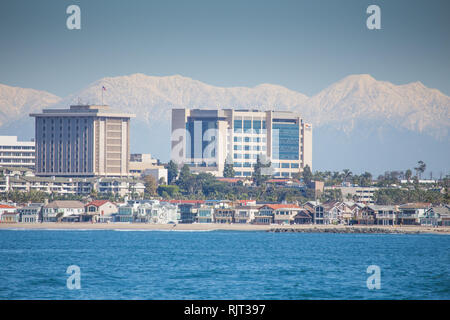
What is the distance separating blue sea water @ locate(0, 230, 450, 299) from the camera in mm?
79250

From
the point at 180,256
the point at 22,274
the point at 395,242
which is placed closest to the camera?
the point at 22,274

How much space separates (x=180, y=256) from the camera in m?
123

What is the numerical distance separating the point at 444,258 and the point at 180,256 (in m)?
37.6

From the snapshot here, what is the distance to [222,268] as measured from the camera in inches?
4075

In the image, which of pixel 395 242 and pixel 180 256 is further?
pixel 395 242

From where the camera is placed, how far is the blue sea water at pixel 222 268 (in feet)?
260
